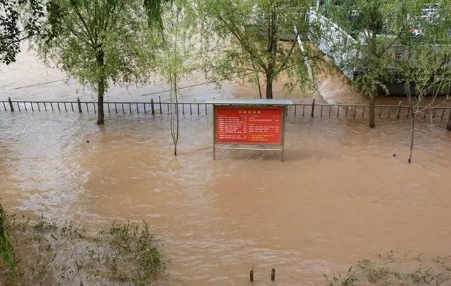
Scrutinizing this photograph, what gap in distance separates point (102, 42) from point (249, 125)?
5.29 metres

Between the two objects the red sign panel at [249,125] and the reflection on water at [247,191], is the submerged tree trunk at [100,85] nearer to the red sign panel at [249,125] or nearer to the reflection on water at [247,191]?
the reflection on water at [247,191]

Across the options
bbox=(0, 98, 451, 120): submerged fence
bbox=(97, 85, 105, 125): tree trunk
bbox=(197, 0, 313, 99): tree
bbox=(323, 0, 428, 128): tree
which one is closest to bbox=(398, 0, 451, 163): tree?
bbox=(323, 0, 428, 128): tree

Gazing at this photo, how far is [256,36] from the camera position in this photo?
1290 cm

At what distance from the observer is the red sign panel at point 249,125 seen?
1085 cm

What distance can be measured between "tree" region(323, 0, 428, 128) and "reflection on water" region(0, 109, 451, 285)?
79.9 inches

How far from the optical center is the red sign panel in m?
10.9

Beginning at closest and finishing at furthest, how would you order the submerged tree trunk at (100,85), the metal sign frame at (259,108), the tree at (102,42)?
the metal sign frame at (259,108), the tree at (102,42), the submerged tree trunk at (100,85)

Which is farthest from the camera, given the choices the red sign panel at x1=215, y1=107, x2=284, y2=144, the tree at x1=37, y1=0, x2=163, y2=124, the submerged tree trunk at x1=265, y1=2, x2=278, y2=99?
the submerged tree trunk at x1=265, y1=2, x2=278, y2=99

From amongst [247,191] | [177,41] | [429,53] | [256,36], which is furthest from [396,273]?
[256,36]

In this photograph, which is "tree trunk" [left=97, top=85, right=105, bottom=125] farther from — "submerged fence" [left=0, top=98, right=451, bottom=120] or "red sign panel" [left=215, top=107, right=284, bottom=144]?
"red sign panel" [left=215, top=107, right=284, bottom=144]

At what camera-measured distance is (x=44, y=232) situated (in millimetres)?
8016

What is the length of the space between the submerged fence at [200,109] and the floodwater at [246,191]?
0.62 m

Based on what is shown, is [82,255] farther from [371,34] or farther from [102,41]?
[371,34]

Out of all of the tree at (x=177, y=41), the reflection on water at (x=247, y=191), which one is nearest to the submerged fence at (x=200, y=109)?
the reflection on water at (x=247, y=191)
